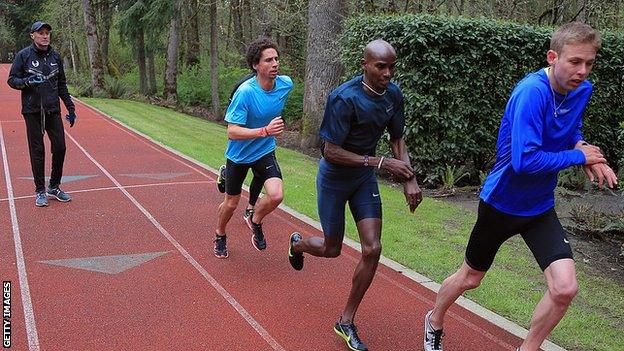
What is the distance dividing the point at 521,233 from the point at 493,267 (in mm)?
2758

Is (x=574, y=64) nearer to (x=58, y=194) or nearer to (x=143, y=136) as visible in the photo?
(x=58, y=194)

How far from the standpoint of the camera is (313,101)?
15.2m

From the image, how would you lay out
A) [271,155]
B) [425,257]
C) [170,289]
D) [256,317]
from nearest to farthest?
[256,317] < [170,289] < [271,155] < [425,257]

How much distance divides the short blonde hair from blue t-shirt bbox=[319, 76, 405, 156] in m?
1.14

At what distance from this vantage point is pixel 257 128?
546 cm


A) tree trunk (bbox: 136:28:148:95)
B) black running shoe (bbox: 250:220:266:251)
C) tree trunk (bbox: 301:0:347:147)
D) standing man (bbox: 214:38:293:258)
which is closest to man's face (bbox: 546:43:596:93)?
standing man (bbox: 214:38:293:258)

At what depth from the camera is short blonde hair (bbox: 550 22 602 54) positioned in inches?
130

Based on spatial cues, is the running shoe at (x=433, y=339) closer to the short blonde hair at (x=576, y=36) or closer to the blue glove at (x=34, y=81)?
the short blonde hair at (x=576, y=36)

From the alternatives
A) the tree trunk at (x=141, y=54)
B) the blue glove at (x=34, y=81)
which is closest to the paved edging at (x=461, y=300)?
the blue glove at (x=34, y=81)

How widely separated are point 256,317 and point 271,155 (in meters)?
1.73

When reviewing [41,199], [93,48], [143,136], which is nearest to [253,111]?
[41,199]

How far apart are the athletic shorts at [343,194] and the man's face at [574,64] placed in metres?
1.46

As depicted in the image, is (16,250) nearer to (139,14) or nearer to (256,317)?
(256,317)

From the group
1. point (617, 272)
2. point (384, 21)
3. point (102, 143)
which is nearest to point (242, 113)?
point (617, 272)
